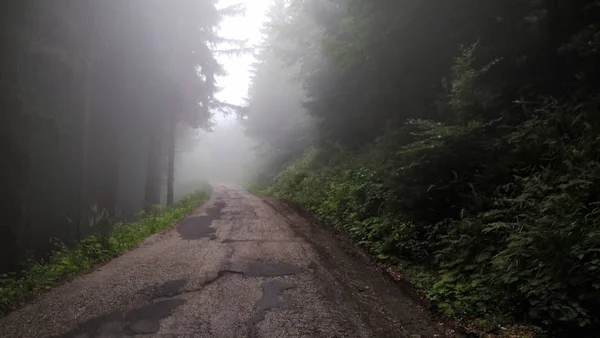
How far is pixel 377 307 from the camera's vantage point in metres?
4.98

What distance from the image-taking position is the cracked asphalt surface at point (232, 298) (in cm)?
439

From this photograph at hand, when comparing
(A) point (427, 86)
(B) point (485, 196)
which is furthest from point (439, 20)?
(B) point (485, 196)

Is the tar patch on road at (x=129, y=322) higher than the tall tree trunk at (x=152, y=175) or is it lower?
lower

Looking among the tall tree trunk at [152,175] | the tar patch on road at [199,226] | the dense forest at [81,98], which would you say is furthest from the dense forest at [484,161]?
the tall tree trunk at [152,175]

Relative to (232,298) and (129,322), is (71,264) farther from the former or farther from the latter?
(232,298)

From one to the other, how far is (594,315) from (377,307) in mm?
2280

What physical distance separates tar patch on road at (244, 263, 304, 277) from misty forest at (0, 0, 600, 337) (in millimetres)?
1673

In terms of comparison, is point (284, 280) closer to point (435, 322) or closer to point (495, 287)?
point (435, 322)

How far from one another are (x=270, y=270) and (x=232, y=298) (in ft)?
4.10

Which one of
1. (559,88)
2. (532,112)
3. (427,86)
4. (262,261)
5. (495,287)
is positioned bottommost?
(262,261)

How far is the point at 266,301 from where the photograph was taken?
5070mm

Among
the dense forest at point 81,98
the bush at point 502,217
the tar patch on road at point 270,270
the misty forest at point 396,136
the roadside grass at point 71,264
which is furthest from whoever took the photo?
the dense forest at point 81,98

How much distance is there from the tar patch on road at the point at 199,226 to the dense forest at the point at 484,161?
318 centimetres

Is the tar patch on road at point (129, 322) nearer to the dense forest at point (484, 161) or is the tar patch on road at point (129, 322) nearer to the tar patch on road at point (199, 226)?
the dense forest at point (484, 161)
